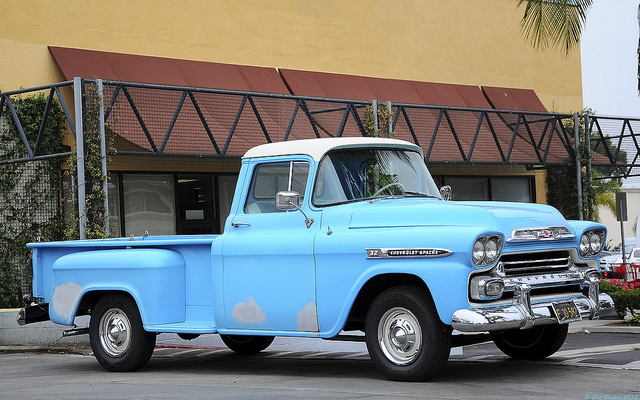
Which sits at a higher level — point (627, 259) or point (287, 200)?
point (287, 200)

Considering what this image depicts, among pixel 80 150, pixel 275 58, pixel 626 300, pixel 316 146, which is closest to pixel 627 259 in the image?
pixel 275 58

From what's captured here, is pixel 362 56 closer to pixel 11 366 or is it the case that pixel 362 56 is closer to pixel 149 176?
pixel 149 176

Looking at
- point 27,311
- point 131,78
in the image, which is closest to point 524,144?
point 131,78

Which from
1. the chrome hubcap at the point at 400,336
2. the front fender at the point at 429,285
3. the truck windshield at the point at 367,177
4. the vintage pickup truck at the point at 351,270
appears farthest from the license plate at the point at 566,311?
the truck windshield at the point at 367,177

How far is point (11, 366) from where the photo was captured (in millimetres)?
11336

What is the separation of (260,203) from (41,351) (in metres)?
6.06

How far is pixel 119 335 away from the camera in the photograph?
9.74 meters

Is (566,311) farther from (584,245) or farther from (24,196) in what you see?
(24,196)

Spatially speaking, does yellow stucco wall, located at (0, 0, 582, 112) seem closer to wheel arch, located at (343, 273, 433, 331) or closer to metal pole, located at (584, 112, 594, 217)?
metal pole, located at (584, 112, 594, 217)

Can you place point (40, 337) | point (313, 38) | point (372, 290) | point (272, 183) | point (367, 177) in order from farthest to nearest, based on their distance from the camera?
point (313, 38)
point (40, 337)
point (272, 183)
point (367, 177)
point (372, 290)

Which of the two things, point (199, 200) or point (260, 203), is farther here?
point (199, 200)

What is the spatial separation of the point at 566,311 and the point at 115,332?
4889 millimetres

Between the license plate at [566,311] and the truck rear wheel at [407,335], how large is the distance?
0.96 metres

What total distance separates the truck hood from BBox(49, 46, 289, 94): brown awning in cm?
1142
